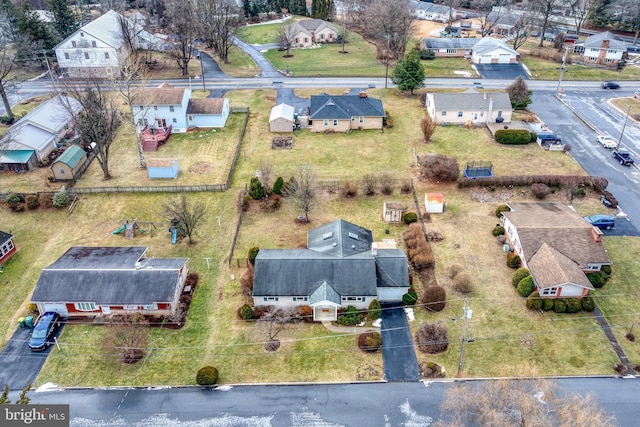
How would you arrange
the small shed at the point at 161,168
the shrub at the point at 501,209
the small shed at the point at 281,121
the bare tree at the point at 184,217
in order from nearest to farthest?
the bare tree at the point at 184,217 < the shrub at the point at 501,209 < the small shed at the point at 161,168 < the small shed at the point at 281,121

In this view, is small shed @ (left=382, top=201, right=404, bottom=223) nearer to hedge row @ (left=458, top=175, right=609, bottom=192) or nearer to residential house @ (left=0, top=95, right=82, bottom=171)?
hedge row @ (left=458, top=175, right=609, bottom=192)

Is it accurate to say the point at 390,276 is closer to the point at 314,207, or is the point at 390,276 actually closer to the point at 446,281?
the point at 446,281

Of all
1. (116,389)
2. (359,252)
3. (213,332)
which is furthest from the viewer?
(359,252)

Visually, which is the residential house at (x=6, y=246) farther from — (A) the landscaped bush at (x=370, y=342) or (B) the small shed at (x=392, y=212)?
(B) the small shed at (x=392, y=212)

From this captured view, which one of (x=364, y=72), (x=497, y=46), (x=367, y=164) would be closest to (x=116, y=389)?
(x=367, y=164)

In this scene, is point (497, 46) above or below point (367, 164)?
above

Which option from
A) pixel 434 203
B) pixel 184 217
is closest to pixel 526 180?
pixel 434 203

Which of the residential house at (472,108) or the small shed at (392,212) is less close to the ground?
the residential house at (472,108)

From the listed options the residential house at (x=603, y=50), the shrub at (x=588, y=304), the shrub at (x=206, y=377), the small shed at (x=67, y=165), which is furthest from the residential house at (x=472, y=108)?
the shrub at (x=206, y=377)
